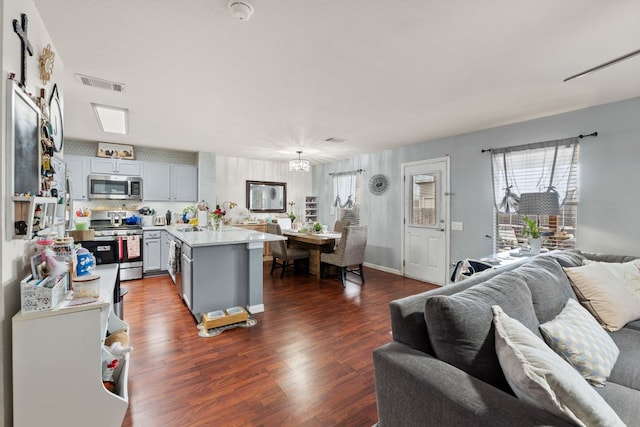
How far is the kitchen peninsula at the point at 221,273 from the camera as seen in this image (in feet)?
9.86

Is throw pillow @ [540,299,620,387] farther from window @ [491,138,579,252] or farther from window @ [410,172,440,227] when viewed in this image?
window @ [410,172,440,227]

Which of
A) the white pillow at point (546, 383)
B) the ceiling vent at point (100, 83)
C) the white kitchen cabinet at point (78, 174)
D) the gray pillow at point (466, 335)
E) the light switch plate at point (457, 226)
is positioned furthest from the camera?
the white kitchen cabinet at point (78, 174)

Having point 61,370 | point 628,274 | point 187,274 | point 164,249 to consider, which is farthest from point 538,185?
point 164,249

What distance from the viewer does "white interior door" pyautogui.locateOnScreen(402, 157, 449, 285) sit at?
457cm

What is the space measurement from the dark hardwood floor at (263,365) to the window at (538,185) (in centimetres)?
203

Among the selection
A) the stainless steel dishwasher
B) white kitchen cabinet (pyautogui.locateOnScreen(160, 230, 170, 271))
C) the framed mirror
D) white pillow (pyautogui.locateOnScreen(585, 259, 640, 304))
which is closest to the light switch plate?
white pillow (pyautogui.locateOnScreen(585, 259, 640, 304))

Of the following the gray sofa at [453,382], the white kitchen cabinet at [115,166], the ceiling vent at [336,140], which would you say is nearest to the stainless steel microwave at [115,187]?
the white kitchen cabinet at [115,166]

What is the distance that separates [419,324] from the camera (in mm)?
1262

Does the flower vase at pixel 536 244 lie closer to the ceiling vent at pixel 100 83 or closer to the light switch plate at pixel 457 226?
the light switch plate at pixel 457 226

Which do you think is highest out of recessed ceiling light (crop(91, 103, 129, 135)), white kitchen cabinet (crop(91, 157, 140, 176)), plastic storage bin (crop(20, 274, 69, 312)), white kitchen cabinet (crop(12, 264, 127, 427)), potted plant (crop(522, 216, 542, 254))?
recessed ceiling light (crop(91, 103, 129, 135))

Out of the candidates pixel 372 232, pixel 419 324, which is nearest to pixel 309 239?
pixel 372 232

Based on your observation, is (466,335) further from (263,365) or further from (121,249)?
(121,249)

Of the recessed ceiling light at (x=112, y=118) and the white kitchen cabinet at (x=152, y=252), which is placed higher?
the recessed ceiling light at (x=112, y=118)

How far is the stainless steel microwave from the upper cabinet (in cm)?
13
